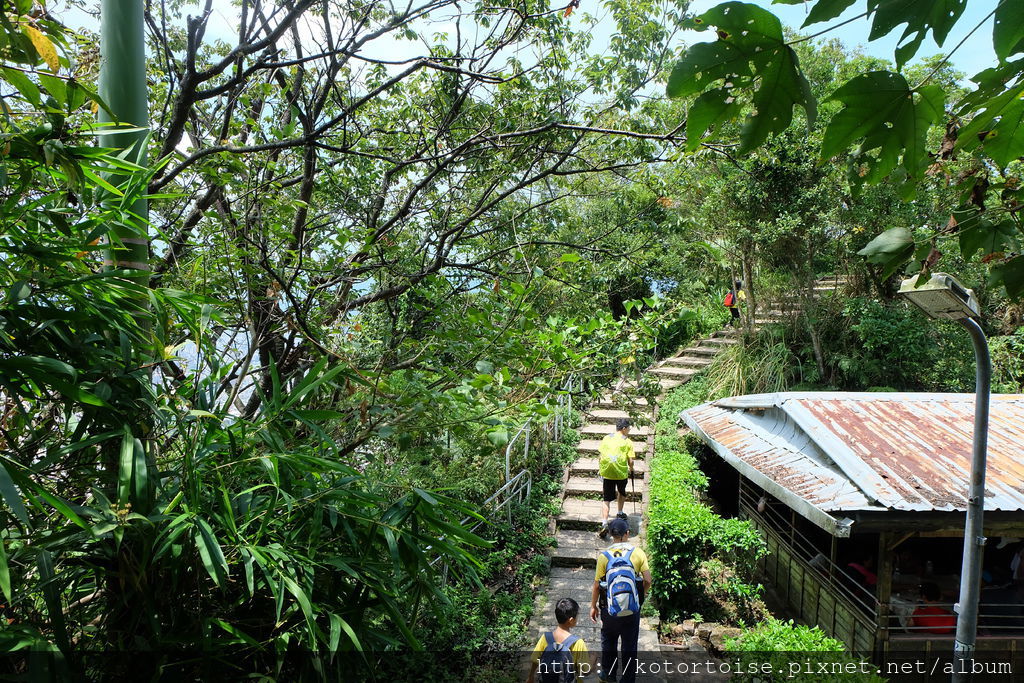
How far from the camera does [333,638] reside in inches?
77.9

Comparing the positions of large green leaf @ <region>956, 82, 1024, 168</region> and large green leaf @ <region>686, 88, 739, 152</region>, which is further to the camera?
large green leaf @ <region>956, 82, 1024, 168</region>

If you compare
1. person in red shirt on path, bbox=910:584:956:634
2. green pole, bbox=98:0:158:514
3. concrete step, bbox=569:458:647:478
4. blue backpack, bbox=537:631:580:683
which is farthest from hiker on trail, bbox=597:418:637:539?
green pole, bbox=98:0:158:514

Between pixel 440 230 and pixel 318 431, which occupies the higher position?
pixel 440 230

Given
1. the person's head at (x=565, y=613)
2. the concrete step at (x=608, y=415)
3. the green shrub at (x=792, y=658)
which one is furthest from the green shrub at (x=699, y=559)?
the concrete step at (x=608, y=415)

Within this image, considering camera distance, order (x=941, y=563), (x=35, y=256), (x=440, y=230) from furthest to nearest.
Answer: (x=941, y=563) < (x=440, y=230) < (x=35, y=256)

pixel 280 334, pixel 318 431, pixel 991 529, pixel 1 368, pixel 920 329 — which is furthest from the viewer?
pixel 920 329

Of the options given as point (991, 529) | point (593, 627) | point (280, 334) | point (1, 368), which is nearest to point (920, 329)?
point (991, 529)

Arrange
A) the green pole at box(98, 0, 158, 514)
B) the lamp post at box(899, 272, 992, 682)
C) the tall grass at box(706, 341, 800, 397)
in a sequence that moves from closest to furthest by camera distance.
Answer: the green pole at box(98, 0, 158, 514), the lamp post at box(899, 272, 992, 682), the tall grass at box(706, 341, 800, 397)

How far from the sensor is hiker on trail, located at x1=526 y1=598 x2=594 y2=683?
13.3 ft

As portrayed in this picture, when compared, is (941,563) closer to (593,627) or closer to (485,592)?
(593,627)

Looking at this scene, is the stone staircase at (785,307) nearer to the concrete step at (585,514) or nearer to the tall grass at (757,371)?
the tall grass at (757,371)

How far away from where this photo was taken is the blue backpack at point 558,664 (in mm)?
4035

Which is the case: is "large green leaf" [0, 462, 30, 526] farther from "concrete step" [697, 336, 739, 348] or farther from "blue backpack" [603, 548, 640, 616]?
"concrete step" [697, 336, 739, 348]

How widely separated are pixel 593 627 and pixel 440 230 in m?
4.24
